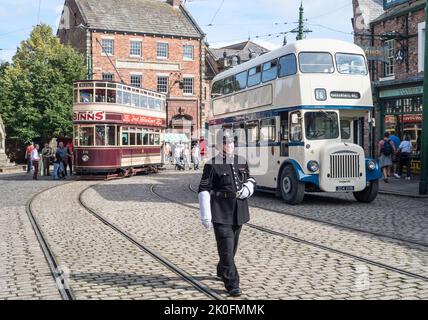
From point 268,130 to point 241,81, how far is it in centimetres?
269

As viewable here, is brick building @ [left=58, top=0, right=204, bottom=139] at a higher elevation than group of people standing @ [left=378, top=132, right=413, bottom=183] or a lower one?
higher

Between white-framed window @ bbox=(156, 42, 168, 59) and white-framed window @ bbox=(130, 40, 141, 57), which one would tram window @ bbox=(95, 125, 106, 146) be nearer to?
white-framed window @ bbox=(130, 40, 141, 57)

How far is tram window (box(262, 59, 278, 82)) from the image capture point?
48.6 feet

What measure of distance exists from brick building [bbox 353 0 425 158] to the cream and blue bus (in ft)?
28.5

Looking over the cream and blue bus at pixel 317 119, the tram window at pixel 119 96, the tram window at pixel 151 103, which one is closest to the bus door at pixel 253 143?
the cream and blue bus at pixel 317 119

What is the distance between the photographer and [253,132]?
16516 mm

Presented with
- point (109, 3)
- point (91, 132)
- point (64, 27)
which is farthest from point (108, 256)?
point (64, 27)

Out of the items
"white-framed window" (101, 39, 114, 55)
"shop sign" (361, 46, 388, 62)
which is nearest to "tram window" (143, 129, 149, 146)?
"shop sign" (361, 46, 388, 62)

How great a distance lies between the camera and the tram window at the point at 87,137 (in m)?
22.9

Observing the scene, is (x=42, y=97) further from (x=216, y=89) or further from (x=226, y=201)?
(x=226, y=201)

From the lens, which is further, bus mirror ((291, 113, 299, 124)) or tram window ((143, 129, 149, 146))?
tram window ((143, 129, 149, 146))

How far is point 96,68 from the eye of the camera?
4394 centimetres

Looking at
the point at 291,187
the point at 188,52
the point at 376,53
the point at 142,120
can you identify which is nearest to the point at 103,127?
the point at 142,120

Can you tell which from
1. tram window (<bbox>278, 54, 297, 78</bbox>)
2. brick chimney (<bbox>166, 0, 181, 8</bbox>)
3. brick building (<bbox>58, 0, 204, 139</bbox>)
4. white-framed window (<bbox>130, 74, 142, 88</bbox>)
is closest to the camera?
tram window (<bbox>278, 54, 297, 78</bbox>)
